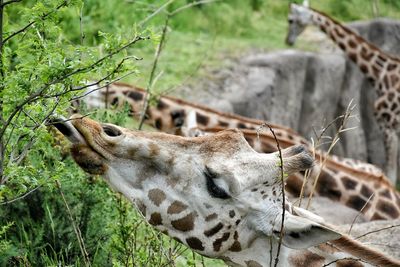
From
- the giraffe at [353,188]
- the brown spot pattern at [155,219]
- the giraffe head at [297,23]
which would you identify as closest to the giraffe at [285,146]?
the giraffe at [353,188]

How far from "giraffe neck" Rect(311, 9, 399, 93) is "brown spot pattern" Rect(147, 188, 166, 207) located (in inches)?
432

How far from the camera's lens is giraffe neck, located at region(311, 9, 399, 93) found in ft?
51.3

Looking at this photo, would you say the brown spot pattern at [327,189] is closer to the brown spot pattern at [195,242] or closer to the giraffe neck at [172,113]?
the giraffe neck at [172,113]

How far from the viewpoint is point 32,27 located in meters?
5.17

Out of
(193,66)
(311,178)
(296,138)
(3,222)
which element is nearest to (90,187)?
(3,222)

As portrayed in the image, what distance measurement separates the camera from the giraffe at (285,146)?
912cm

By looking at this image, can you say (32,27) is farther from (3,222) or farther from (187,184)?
(3,222)

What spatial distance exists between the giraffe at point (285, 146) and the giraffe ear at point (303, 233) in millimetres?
3728

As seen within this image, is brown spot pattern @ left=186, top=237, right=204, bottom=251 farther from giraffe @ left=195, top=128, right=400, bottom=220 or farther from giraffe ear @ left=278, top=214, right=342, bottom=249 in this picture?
giraffe @ left=195, top=128, right=400, bottom=220

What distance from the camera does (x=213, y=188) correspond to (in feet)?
16.5

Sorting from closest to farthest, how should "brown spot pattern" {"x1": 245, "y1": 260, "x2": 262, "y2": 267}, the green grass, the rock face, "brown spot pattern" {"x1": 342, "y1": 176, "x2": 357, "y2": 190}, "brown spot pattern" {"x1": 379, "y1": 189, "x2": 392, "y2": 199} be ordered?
"brown spot pattern" {"x1": 245, "y1": 260, "x2": 262, "y2": 267}, "brown spot pattern" {"x1": 342, "y1": 176, "x2": 357, "y2": 190}, "brown spot pattern" {"x1": 379, "y1": 189, "x2": 392, "y2": 199}, the green grass, the rock face

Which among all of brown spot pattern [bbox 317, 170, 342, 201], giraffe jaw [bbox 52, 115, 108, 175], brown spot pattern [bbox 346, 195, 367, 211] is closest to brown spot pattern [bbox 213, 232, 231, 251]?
giraffe jaw [bbox 52, 115, 108, 175]

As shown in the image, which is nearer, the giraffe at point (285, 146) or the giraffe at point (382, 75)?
the giraffe at point (285, 146)

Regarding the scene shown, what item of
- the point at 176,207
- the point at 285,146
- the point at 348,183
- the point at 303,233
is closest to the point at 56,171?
the point at 176,207
